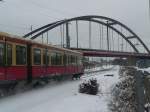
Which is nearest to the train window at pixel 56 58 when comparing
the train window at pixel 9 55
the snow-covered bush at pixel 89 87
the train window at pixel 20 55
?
the snow-covered bush at pixel 89 87

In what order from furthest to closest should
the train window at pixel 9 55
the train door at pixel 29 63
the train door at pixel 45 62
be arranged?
the train door at pixel 45 62, the train door at pixel 29 63, the train window at pixel 9 55

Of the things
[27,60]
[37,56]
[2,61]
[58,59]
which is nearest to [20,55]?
[27,60]

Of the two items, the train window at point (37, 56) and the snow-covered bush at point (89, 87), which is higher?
the train window at point (37, 56)

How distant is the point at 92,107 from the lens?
11812mm

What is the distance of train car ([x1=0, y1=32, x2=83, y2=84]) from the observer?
13.9 metres

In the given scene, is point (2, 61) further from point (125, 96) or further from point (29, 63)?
point (125, 96)

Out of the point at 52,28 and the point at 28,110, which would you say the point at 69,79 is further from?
the point at 52,28

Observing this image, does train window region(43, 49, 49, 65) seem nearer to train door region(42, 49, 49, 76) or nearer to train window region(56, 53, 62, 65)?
train door region(42, 49, 49, 76)

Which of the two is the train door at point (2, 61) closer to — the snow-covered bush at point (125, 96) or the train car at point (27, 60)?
the train car at point (27, 60)

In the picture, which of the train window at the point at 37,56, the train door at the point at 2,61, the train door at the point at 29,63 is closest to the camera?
the train door at the point at 2,61

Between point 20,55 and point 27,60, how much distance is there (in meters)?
1.17

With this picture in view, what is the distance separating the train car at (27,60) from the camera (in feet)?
45.5

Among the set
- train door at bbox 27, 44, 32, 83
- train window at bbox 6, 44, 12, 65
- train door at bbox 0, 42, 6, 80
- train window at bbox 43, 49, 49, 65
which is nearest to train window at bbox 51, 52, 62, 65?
train window at bbox 43, 49, 49, 65

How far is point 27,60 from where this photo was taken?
16.7 meters
